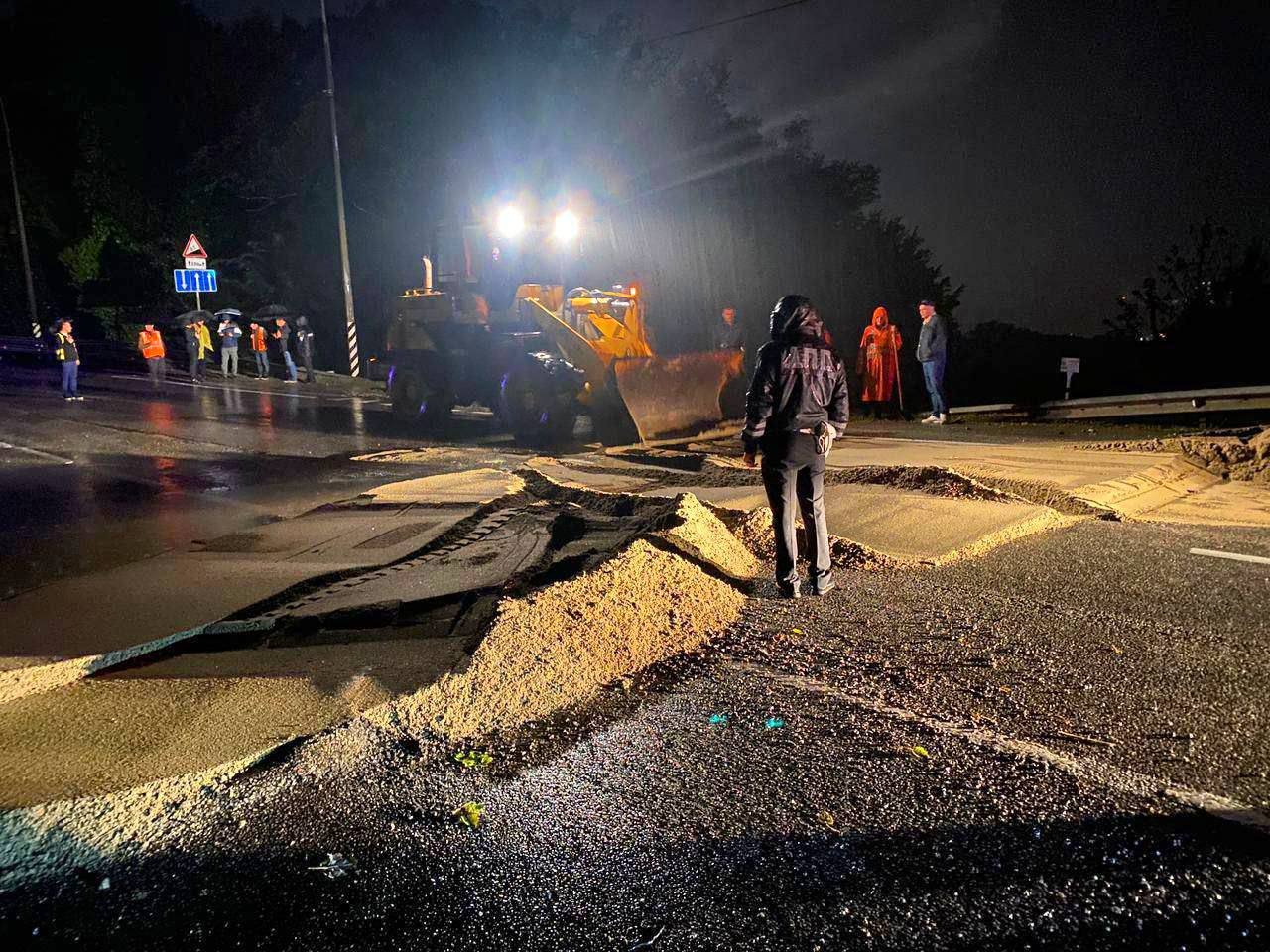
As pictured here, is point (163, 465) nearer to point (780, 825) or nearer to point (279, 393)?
point (279, 393)

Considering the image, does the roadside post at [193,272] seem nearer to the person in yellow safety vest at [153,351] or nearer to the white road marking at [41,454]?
the person in yellow safety vest at [153,351]

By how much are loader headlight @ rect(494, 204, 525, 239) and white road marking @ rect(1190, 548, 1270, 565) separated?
35.4ft

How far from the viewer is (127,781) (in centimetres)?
335

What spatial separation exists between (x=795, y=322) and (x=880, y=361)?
10.8 meters

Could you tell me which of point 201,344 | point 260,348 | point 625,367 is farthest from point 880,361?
point 201,344

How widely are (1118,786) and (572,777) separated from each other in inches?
78.6

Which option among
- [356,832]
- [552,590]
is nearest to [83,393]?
[552,590]

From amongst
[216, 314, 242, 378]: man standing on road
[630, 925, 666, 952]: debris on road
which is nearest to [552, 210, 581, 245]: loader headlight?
[630, 925, 666, 952]: debris on road

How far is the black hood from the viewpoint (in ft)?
17.6

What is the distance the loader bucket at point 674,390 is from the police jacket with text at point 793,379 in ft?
22.6

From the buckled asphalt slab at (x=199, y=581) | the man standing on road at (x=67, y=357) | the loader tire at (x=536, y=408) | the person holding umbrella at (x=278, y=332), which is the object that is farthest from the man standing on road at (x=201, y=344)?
the buckled asphalt slab at (x=199, y=581)

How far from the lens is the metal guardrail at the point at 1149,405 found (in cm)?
1139

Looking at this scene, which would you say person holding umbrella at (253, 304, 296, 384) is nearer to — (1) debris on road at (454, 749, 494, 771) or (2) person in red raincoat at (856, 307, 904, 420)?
(2) person in red raincoat at (856, 307, 904, 420)

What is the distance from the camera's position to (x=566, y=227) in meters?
14.0
